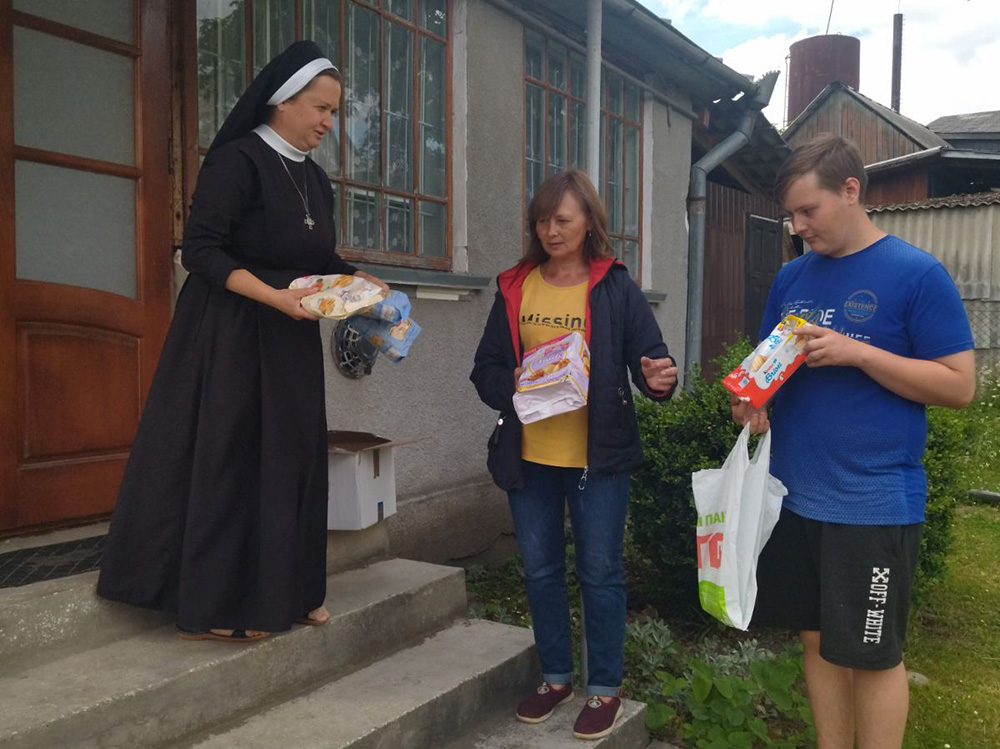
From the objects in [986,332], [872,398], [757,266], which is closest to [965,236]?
[986,332]

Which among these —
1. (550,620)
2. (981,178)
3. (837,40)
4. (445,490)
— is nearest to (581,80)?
(445,490)

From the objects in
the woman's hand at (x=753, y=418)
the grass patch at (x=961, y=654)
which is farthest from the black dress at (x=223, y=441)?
the grass patch at (x=961, y=654)

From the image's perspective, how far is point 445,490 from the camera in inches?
203

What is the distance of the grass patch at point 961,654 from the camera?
3447 mm

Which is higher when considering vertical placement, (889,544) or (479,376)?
(479,376)

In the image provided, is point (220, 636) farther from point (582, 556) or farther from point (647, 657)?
point (647, 657)

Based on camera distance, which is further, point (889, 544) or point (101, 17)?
point (101, 17)

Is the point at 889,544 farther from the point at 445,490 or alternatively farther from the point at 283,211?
the point at 445,490

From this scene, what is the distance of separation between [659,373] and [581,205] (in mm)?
602

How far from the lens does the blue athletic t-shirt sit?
2.22 meters

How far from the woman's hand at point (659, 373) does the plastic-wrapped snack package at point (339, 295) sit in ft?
2.76

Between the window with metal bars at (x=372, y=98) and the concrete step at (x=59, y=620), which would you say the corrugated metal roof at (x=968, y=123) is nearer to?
the window with metal bars at (x=372, y=98)

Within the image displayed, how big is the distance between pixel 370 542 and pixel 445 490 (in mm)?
1516

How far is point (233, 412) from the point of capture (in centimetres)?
257
